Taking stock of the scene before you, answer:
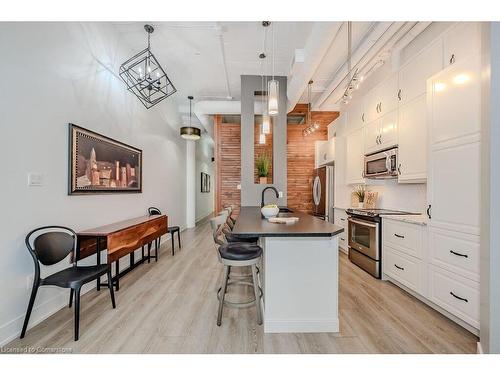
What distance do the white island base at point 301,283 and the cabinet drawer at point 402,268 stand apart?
1.16 meters

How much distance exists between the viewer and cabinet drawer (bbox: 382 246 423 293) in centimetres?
242

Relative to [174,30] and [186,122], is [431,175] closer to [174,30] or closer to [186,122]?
[174,30]

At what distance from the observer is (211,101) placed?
5309mm

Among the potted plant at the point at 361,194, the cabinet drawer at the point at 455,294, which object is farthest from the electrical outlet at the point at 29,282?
the potted plant at the point at 361,194

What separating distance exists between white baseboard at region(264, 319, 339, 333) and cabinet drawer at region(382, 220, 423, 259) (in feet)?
4.20

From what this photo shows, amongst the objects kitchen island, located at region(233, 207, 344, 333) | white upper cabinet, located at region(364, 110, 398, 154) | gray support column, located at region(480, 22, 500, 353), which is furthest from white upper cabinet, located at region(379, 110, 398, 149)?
kitchen island, located at region(233, 207, 344, 333)

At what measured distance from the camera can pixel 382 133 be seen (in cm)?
336

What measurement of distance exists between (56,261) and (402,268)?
3.49 m

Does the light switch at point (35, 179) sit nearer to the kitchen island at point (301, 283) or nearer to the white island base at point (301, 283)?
the kitchen island at point (301, 283)

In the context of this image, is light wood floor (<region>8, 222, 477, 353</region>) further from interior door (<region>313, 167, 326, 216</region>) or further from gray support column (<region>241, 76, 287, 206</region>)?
interior door (<region>313, 167, 326, 216</region>)

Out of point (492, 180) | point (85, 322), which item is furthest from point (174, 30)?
point (492, 180)

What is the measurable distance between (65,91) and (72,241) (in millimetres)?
1486

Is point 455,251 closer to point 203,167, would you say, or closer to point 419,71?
point 419,71

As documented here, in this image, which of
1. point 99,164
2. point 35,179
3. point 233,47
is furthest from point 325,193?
point 35,179
